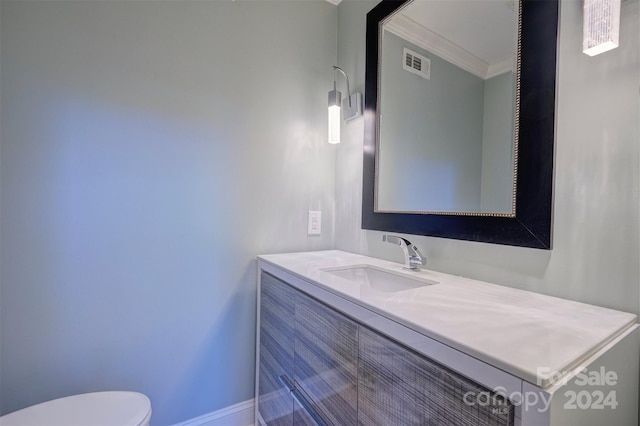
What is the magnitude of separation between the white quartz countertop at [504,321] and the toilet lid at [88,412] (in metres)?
0.71

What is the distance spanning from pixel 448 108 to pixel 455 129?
10 centimetres

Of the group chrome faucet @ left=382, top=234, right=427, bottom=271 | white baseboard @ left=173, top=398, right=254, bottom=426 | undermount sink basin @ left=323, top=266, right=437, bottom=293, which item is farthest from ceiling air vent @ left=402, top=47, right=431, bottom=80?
white baseboard @ left=173, top=398, right=254, bottom=426

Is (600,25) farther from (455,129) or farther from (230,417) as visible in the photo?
(230,417)

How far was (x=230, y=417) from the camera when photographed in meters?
1.43

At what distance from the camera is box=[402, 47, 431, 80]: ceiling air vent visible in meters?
1.24

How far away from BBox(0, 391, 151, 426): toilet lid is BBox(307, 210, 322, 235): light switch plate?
1.02 meters

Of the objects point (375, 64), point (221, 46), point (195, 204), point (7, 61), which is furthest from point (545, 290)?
point (7, 61)

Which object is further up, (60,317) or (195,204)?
(195,204)

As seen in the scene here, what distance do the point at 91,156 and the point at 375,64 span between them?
1306mm

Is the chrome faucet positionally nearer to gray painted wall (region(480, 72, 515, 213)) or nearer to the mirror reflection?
the mirror reflection

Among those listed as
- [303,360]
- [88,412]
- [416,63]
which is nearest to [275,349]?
[303,360]

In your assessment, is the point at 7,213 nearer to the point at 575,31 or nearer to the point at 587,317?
the point at 587,317

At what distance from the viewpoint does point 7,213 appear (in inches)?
40.1

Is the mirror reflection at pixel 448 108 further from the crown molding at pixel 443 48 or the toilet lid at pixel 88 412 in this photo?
the toilet lid at pixel 88 412
